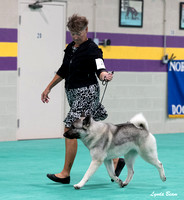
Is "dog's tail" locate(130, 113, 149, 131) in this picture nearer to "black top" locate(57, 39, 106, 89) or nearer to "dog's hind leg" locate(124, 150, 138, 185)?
"dog's hind leg" locate(124, 150, 138, 185)

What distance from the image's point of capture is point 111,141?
5242 millimetres

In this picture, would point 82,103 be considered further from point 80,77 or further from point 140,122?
point 140,122

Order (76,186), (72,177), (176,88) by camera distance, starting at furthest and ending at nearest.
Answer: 1. (176,88)
2. (72,177)
3. (76,186)

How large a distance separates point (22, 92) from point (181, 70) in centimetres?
335

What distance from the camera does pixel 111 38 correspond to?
9859 mm

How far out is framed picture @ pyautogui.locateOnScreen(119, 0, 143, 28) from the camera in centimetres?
990

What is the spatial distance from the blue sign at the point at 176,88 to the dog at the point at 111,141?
5.18 m

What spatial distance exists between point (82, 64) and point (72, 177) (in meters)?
1.34

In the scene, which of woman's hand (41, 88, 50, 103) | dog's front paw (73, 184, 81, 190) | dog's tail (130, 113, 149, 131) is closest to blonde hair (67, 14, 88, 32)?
woman's hand (41, 88, 50, 103)

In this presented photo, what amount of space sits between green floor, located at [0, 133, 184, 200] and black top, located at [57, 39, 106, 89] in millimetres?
1056

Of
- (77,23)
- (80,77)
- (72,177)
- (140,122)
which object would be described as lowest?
(72,177)

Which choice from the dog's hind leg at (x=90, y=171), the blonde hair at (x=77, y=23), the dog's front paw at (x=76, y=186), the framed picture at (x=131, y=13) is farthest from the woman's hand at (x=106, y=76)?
the framed picture at (x=131, y=13)

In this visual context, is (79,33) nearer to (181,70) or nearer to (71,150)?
(71,150)

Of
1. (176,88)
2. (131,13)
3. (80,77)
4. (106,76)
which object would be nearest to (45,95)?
(80,77)
